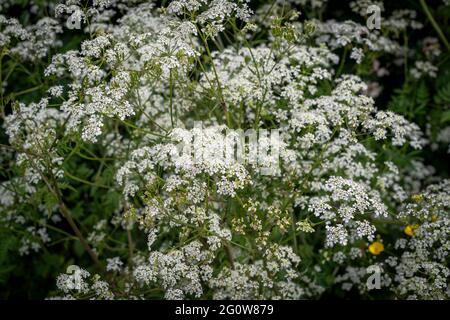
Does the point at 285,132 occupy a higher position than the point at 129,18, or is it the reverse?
the point at 129,18

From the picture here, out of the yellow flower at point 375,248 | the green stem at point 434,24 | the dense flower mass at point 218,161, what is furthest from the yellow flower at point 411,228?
the green stem at point 434,24

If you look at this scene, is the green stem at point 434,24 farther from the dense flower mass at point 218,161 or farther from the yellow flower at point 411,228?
the yellow flower at point 411,228

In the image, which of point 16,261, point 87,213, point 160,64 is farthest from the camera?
point 87,213

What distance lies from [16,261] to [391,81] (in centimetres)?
505

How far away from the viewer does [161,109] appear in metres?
4.38

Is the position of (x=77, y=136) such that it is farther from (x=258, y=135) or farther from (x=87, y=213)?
(x=87, y=213)

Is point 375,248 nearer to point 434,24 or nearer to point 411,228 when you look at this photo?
point 411,228

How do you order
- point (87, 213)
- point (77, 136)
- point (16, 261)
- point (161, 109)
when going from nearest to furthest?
point (77, 136), point (161, 109), point (16, 261), point (87, 213)

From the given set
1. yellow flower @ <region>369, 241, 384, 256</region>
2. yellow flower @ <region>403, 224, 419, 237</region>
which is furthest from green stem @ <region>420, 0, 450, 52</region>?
yellow flower @ <region>369, 241, 384, 256</region>

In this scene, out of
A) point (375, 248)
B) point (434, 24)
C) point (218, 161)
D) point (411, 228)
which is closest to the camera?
point (218, 161)

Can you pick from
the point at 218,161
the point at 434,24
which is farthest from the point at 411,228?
the point at 434,24
